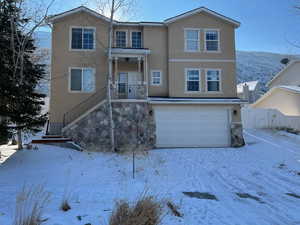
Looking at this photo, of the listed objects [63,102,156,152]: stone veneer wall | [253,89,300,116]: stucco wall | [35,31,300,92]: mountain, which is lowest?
[63,102,156,152]: stone veneer wall

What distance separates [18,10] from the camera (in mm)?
9797

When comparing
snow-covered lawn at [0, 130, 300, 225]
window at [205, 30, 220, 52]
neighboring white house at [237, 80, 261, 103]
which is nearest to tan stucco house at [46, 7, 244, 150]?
window at [205, 30, 220, 52]

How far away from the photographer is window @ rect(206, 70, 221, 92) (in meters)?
15.3

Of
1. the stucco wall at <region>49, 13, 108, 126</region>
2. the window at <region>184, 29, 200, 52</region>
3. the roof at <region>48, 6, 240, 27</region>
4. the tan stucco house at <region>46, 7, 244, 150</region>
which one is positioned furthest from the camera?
the window at <region>184, 29, 200, 52</region>

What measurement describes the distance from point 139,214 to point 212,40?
→ 572 inches

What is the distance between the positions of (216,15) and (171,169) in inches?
476

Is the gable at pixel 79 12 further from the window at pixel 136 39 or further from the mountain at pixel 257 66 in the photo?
the mountain at pixel 257 66

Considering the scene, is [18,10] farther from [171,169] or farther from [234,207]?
[234,207]

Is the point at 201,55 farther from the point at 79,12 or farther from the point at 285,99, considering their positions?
the point at 285,99

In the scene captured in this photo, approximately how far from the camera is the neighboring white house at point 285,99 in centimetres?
2097

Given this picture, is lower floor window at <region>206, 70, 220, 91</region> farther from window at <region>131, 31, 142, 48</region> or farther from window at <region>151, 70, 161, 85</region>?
window at <region>131, 31, 142, 48</region>

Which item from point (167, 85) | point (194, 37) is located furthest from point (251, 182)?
point (194, 37)

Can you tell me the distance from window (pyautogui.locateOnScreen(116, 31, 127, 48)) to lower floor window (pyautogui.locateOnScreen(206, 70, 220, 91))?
6207mm

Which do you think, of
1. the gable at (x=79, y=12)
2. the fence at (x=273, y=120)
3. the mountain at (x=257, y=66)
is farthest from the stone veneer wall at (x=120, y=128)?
the mountain at (x=257, y=66)
